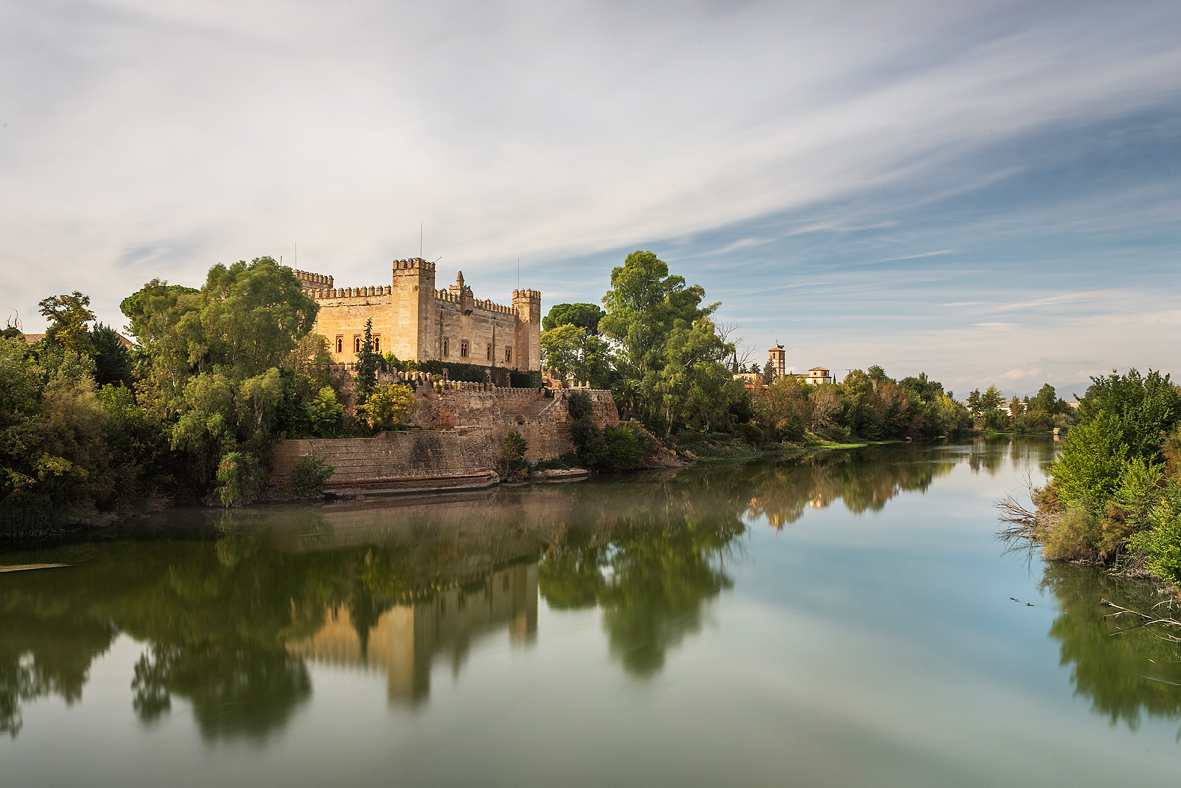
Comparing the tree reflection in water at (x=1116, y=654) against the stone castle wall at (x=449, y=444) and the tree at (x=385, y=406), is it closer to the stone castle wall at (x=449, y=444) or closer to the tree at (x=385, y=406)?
the stone castle wall at (x=449, y=444)

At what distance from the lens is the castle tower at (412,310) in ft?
100

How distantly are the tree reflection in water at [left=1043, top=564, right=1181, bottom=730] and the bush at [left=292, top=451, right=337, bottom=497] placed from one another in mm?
17420

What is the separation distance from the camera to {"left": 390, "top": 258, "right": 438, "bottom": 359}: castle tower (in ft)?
100

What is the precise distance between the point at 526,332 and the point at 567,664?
29.6m

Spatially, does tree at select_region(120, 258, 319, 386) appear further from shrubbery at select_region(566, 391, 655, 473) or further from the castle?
shrubbery at select_region(566, 391, 655, 473)

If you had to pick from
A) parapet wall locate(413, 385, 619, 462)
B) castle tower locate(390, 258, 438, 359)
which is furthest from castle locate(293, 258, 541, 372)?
parapet wall locate(413, 385, 619, 462)

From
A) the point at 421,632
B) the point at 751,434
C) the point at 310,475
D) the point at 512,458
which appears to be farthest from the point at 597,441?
the point at 421,632

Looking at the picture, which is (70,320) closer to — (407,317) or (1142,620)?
(407,317)

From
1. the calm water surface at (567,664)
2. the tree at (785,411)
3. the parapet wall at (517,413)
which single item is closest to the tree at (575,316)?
the tree at (785,411)

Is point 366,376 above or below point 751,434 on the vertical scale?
above

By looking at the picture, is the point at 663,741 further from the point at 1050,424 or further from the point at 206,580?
the point at 1050,424

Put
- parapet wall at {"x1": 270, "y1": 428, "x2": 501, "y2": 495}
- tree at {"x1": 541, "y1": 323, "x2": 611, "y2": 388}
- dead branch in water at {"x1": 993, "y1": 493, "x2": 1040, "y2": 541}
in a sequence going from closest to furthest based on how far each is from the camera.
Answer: dead branch in water at {"x1": 993, "y1": 493, "x2": 1040, "y2": 541} → parapet wall at {"x1": 270, "y1": 428, "x2": 501, "y2": 495} → tree at {"x1": 541, "y1": 323, "x2": 611, "y2": 388}

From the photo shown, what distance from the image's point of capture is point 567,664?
8867 mm

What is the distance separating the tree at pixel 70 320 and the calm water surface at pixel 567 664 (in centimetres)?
749
